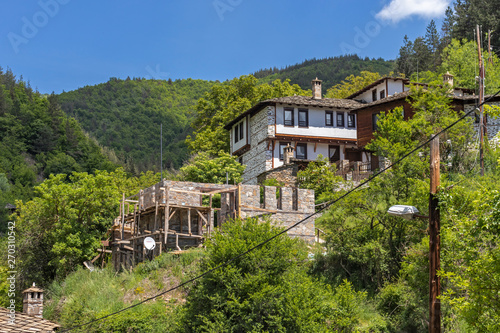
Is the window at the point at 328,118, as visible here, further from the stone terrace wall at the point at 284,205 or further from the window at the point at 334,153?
the stone terrace wall at the point at 284,205

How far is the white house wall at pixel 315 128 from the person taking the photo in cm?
4753

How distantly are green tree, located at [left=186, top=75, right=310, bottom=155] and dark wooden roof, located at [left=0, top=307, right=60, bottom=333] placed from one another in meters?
30.0

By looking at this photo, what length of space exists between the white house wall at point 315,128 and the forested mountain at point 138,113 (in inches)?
2330

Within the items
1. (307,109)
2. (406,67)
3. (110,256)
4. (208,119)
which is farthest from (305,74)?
(110,256)

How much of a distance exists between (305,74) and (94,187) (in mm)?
88174

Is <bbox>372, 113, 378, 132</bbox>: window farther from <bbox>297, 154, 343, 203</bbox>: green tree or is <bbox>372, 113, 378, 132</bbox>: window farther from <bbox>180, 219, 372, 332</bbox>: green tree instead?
<bbox>180, 219, 372, 332</bbox>: green tree

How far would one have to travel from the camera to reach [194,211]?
3331 centimetres

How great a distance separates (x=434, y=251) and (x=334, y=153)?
34.5 metres

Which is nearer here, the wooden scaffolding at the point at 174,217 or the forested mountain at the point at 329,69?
the wooden scaffolding at the point at 174,217

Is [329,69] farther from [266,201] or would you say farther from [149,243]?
[149,243]

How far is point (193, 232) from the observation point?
33.2 meters

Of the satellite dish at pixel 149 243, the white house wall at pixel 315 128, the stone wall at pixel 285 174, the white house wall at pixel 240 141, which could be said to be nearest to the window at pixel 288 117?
the white house wall at pixel 315 128

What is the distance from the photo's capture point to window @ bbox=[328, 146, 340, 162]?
48.7 m

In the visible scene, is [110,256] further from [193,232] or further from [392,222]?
[392,222]
